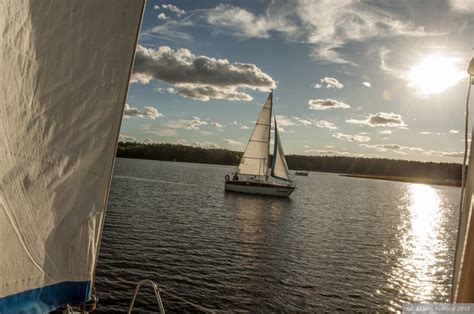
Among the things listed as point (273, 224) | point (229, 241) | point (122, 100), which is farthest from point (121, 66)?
point (273, 224)

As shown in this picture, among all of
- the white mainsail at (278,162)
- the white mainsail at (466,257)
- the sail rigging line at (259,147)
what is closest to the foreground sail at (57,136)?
the white mainsail at (466,257)

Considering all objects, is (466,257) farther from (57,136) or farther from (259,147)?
(259,147)

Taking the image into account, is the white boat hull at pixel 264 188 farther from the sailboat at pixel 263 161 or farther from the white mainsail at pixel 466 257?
the white mainsail at pixel 466 257

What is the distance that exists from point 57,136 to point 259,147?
59.0 m

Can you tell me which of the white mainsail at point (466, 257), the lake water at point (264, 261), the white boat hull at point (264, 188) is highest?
the white mainsail at point (466, 257)

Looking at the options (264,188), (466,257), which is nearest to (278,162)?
(264,188)

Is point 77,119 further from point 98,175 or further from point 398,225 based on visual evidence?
point 398,225

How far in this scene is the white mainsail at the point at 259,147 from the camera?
6141 cm

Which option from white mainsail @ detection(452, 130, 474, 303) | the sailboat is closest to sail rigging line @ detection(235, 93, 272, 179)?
the sailboat

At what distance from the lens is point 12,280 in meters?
3.44

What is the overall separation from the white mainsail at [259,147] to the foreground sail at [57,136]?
5759cm

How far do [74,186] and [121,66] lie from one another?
4.72 feet

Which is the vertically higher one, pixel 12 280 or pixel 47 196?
pixel 47 196

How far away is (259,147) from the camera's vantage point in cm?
6238
